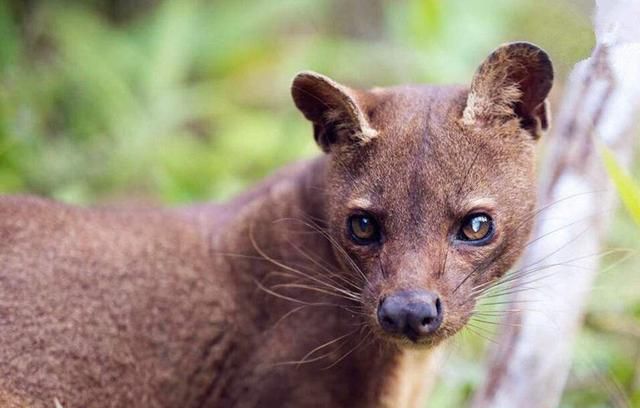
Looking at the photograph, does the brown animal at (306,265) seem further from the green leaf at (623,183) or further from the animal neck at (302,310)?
the green leaf at (623,183)

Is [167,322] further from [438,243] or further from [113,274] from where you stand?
[438,243]

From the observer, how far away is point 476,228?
4152 millimetres

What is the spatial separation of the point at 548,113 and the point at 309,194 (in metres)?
1.06

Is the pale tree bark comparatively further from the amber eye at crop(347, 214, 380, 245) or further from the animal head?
the amber eye at crop(347, 214, 380, 245)

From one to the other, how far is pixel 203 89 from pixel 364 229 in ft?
13.9

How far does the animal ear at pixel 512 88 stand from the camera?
4.20 meters

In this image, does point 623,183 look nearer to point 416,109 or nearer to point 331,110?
point 416,109

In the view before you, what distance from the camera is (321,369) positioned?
464cm

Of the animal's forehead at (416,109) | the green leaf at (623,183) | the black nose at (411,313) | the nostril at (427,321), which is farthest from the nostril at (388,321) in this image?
the green leaf at (623,183)

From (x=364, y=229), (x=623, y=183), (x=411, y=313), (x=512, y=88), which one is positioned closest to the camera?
(x=411, y=313)

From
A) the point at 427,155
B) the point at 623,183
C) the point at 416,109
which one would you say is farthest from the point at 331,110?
the point at 623,183

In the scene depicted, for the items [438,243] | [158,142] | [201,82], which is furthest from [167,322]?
[201,82]

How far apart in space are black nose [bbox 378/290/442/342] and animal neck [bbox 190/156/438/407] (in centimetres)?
52

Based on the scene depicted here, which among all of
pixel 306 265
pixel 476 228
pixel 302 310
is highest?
pixel 476 228
